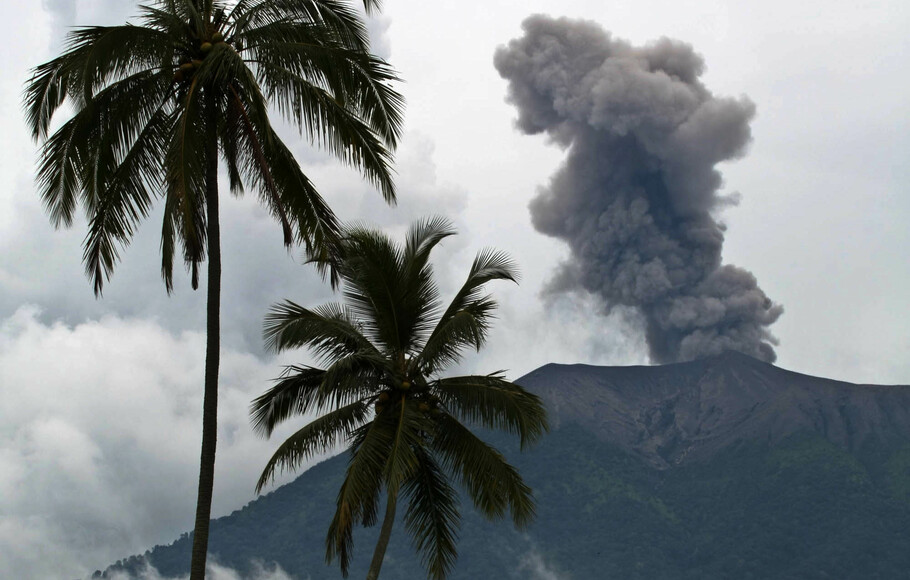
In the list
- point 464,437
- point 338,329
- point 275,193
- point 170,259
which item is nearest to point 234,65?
point 275,193

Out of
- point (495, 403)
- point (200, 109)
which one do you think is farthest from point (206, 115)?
point (495, 403)

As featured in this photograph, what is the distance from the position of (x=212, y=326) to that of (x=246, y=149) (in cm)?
291

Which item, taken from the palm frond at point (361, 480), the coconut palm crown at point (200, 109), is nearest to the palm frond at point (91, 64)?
the coconut palm crown at point (200, 109)

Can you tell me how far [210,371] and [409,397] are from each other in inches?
163

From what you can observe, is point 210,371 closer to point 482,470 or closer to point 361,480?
point 361,480

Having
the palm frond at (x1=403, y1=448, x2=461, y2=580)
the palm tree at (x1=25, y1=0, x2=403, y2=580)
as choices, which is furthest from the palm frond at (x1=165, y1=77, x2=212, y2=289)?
the palm frond at (x1=403, y1=448, x2=461, y2=580)

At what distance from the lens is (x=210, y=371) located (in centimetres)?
1505

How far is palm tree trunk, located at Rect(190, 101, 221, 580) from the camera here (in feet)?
47.6

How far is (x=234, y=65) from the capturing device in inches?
595

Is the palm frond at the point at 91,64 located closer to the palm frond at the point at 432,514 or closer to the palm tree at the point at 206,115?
the palm tree at the point at 206,115

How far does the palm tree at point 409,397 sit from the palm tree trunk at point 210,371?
2.53m

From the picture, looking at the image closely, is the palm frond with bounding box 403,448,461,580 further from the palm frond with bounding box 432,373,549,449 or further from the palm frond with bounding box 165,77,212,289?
the palm frond with bounding box 165,77,212,289

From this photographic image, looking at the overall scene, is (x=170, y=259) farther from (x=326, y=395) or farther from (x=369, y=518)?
(x=369, y=518)

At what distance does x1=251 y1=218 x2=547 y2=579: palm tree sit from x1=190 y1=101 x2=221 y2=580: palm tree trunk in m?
2.53
